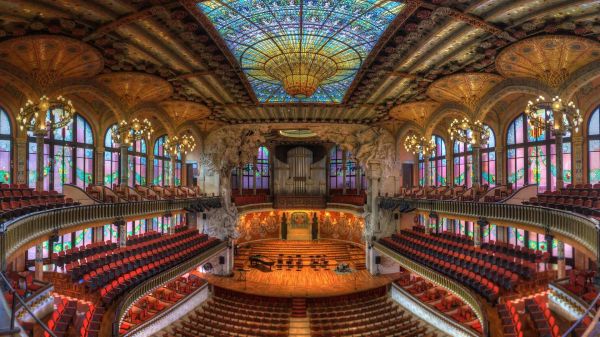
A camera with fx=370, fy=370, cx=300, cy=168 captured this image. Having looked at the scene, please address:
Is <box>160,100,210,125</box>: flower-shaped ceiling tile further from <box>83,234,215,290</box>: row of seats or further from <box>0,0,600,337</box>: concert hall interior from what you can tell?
<box>83,234,215,290</box>: row of seats

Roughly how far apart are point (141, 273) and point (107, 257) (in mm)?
1673

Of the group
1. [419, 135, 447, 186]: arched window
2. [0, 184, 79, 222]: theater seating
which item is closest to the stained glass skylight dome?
[0, 184, 79, 222]: theater seating

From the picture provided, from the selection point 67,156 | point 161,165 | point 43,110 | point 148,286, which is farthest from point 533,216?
point 161,165

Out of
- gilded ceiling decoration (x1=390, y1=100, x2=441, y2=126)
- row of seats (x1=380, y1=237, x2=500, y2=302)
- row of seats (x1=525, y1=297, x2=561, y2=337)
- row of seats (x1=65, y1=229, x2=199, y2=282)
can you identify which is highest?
gilded ceiling decoration (x1=390, y1=100, x2=441, y2=126)

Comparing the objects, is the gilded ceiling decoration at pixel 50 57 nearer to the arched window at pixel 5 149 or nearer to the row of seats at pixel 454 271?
the arched window at pixel 5 149

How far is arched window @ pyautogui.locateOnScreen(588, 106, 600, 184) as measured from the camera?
1625cm

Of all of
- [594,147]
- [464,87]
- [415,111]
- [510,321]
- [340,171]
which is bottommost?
[510,321]

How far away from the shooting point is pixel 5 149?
52.6 feet

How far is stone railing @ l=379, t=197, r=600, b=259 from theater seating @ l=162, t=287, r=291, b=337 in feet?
30.4

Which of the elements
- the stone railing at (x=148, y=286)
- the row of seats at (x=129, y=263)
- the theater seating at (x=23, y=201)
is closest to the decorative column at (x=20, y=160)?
the theater seating at (x=23, y=201)

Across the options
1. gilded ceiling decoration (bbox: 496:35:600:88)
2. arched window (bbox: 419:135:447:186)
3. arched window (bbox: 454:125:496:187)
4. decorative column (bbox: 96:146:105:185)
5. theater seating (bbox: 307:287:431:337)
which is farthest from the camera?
arched window (bbox: 419:135:447:186)

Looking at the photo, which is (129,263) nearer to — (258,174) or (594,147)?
(258,174)

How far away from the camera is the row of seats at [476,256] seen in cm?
1379

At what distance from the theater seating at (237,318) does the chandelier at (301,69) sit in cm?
1017
